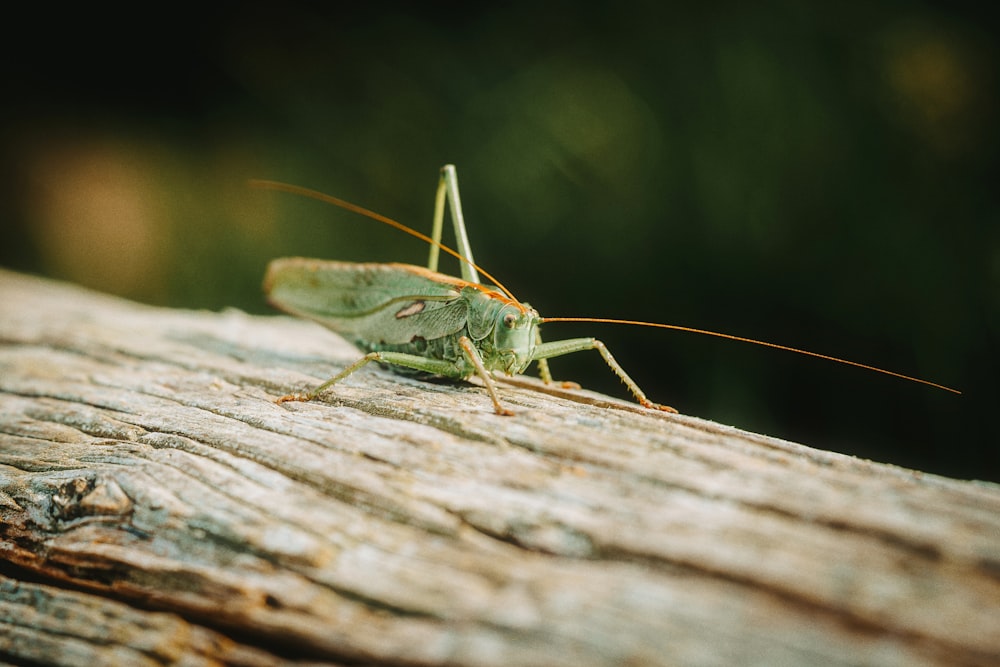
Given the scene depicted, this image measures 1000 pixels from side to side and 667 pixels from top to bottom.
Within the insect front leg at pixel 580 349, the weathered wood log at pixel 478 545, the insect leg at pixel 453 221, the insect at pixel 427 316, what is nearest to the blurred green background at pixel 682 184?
the insect at pixel 427 316

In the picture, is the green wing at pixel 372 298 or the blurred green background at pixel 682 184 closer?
the green wing at pixel 372 298

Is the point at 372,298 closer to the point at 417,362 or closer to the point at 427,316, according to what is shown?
the point at 427,316

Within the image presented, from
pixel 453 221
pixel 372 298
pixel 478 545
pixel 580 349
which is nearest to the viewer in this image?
pixel 478 545

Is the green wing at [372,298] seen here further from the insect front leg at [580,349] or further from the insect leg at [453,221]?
the insect front leg at [580,349]

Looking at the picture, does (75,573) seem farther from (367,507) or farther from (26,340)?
(26,340)

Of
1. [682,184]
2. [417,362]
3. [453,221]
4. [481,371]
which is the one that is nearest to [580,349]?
[481,371]

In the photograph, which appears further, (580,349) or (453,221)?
(453,221)

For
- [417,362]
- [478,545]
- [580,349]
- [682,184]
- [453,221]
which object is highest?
[682,184]
